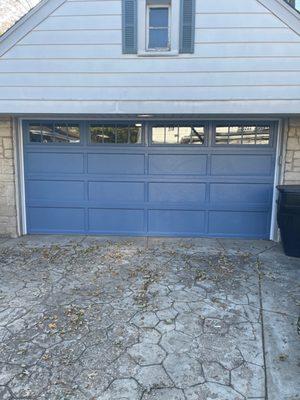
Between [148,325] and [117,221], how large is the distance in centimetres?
331

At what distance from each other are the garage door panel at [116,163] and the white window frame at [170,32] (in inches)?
74.3

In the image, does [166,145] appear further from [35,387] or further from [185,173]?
[35,387]

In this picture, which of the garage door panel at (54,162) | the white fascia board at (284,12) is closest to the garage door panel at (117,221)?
the garage door panel at (54,162)

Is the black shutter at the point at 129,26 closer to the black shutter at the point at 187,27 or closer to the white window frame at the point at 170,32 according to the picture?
the white window frame at the point at 170,32

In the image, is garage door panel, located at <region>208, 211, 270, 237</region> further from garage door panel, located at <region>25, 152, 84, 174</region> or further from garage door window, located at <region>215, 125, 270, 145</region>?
garage door panel, located at <region>25, 152, 84, 174</region>

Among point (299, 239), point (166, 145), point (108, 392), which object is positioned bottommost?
point (108, 392)

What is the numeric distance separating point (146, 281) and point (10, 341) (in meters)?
1.88

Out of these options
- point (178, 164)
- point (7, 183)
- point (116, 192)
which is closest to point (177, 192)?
point (178, 164)

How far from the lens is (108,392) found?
254cm

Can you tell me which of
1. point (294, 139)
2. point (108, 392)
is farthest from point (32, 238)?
point (294, 139)

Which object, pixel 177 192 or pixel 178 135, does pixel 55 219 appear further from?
pixel 178 135

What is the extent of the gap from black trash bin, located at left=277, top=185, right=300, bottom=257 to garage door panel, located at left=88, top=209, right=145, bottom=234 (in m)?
2.59

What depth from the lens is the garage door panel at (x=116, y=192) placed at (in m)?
6.43

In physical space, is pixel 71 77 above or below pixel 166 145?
above
